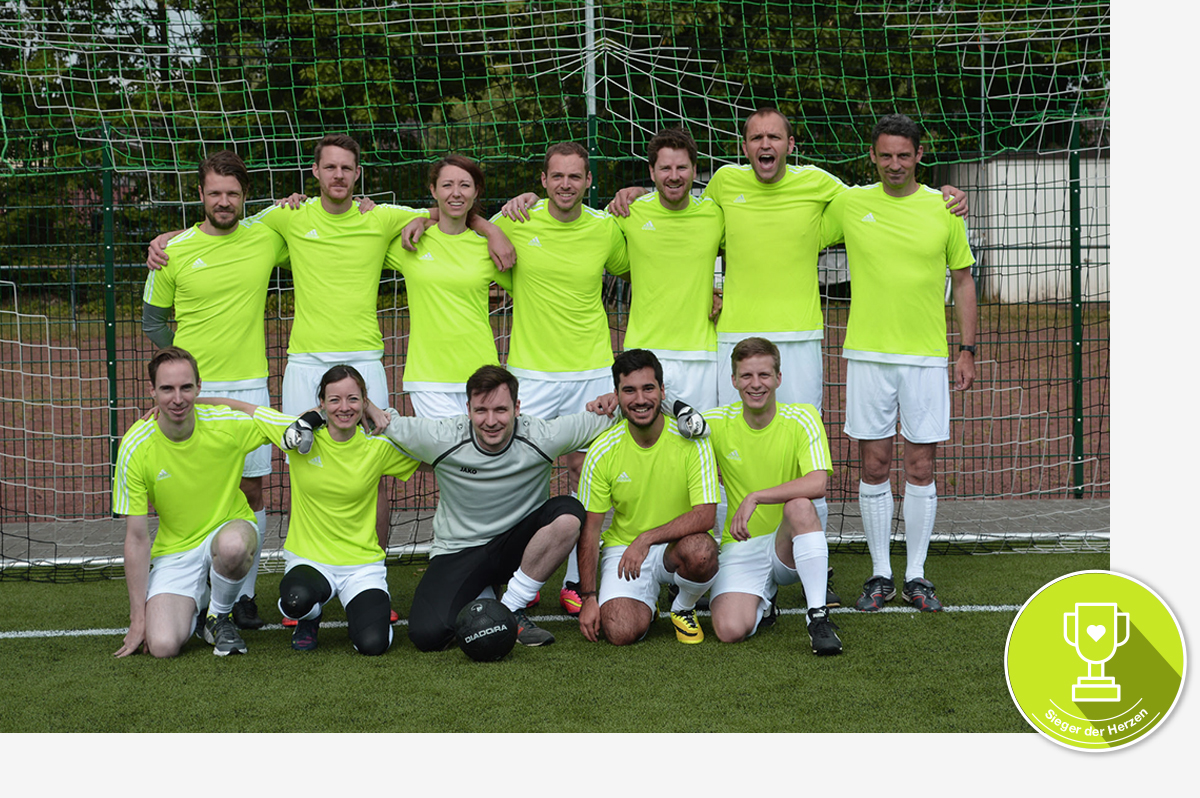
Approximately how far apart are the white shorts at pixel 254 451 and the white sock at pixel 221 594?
2.35ft

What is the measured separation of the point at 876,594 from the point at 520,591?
1654mm

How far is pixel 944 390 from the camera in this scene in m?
5.11

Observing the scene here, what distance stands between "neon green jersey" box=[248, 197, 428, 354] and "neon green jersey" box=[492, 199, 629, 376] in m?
0.58

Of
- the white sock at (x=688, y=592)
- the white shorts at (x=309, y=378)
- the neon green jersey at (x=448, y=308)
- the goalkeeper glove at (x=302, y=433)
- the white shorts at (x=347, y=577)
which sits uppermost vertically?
the neon green jersey at (x=448, y=308)

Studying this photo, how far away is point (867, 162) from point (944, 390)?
20.1 feet

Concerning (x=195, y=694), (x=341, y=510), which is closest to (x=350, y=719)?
(x=195, y=694)

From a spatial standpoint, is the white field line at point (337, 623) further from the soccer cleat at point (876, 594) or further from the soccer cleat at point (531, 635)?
the soccer cleat at point (531, 635)

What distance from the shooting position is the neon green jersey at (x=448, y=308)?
203 inches

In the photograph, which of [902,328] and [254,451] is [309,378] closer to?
[254,451]

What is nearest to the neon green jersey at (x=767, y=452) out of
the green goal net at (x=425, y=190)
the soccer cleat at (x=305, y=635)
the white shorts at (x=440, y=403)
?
the white shorts at (x=440, y=403)

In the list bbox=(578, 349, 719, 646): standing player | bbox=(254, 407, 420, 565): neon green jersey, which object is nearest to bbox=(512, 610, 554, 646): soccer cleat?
bbox=(578, 349, 719, 646): standing player

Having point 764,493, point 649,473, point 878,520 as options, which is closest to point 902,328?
point 878,520

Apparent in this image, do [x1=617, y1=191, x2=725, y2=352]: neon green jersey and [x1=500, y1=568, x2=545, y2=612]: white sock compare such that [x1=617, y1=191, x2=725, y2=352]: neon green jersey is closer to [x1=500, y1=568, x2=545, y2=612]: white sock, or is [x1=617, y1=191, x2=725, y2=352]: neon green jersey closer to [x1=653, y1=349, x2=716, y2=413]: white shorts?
[x1=653, y1=349, x2=716, y2=413]: white shorts

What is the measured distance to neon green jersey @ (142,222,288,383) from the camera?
5227 mm
